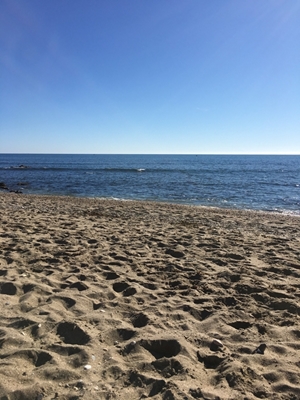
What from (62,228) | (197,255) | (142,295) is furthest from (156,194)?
(142,295)

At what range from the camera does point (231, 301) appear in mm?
4406

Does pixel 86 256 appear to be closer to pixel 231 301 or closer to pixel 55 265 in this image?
pixel 55 265

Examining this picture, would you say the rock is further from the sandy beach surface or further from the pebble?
the pebble

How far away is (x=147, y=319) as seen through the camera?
149 inches

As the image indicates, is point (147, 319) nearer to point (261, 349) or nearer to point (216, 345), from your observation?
point (216, 345)

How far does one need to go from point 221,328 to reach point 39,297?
251 centimetres

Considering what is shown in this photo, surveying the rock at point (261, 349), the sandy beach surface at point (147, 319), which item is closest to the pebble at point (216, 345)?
the sandy beach surface at point (147, 319)

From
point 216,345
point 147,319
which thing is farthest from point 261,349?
point 147,319

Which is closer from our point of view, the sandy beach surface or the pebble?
the sandy beach surface

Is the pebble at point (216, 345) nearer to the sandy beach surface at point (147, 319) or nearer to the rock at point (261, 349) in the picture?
the sandy beach surface at point (147, 319)

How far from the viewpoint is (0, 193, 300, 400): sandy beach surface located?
2.70m

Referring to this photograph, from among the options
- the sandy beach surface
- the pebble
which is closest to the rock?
the sandy beach surface

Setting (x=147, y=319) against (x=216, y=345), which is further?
(x=147, y=319)

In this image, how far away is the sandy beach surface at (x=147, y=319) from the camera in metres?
2.70
